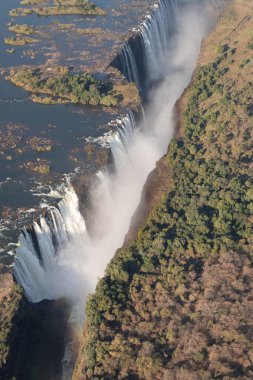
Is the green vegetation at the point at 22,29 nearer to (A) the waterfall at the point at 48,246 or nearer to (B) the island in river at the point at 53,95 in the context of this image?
(B) the island in river at the point at 53,95

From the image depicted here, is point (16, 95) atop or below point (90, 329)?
atop

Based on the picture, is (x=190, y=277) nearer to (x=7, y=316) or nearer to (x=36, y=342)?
(x=36, y=342)

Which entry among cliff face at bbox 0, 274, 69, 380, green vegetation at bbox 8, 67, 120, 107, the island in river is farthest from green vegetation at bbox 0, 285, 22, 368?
green vegetation at bbox 8, 67, 120, 107

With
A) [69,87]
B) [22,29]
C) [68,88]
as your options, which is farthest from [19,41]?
[68,88]

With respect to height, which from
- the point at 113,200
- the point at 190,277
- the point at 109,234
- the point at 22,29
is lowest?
the point at 190,277

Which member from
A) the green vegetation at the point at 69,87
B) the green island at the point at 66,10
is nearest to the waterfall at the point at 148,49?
the green vegetation at the point at 69,87

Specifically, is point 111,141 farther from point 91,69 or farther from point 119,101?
point 91,69

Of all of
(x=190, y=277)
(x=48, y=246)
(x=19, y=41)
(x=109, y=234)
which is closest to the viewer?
(x=190, y=277)

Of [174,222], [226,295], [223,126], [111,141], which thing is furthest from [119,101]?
[226,295]
